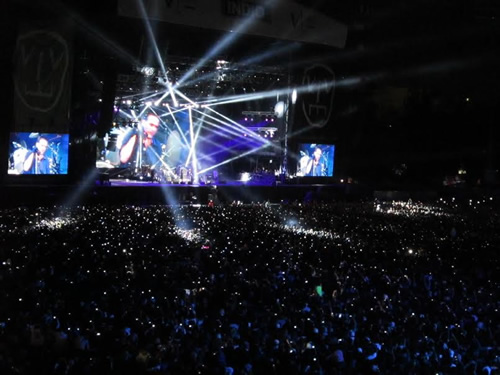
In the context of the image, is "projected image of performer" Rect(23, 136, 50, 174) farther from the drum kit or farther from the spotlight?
the spotlight

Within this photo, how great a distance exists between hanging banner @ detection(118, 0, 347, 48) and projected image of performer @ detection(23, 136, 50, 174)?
4069mm

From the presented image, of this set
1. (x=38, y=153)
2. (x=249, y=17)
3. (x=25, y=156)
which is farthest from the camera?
(x=249, y=17)

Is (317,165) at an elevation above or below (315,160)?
below

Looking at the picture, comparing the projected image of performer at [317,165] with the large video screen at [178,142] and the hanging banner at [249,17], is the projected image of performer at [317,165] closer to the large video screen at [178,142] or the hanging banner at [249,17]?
the large video screen at [178,142]

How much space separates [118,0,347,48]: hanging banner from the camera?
47.3ft

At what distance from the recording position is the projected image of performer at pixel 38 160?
14766 mm

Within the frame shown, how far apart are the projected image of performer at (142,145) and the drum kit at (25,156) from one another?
3.47 m

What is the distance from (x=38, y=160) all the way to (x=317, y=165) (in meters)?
9.78

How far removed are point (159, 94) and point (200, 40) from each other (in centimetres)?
282

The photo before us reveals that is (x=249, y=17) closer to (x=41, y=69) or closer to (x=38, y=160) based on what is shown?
(x=41, y=69)

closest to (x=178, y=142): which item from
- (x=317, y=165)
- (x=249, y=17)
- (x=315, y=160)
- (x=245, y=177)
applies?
(x=245, y=177)

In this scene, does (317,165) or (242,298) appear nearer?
(242,298)

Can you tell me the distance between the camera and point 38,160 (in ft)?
49.0

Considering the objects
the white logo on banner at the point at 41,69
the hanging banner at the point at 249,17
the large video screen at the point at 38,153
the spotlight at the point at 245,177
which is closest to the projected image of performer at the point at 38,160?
the large video screen at the point at 38,153
